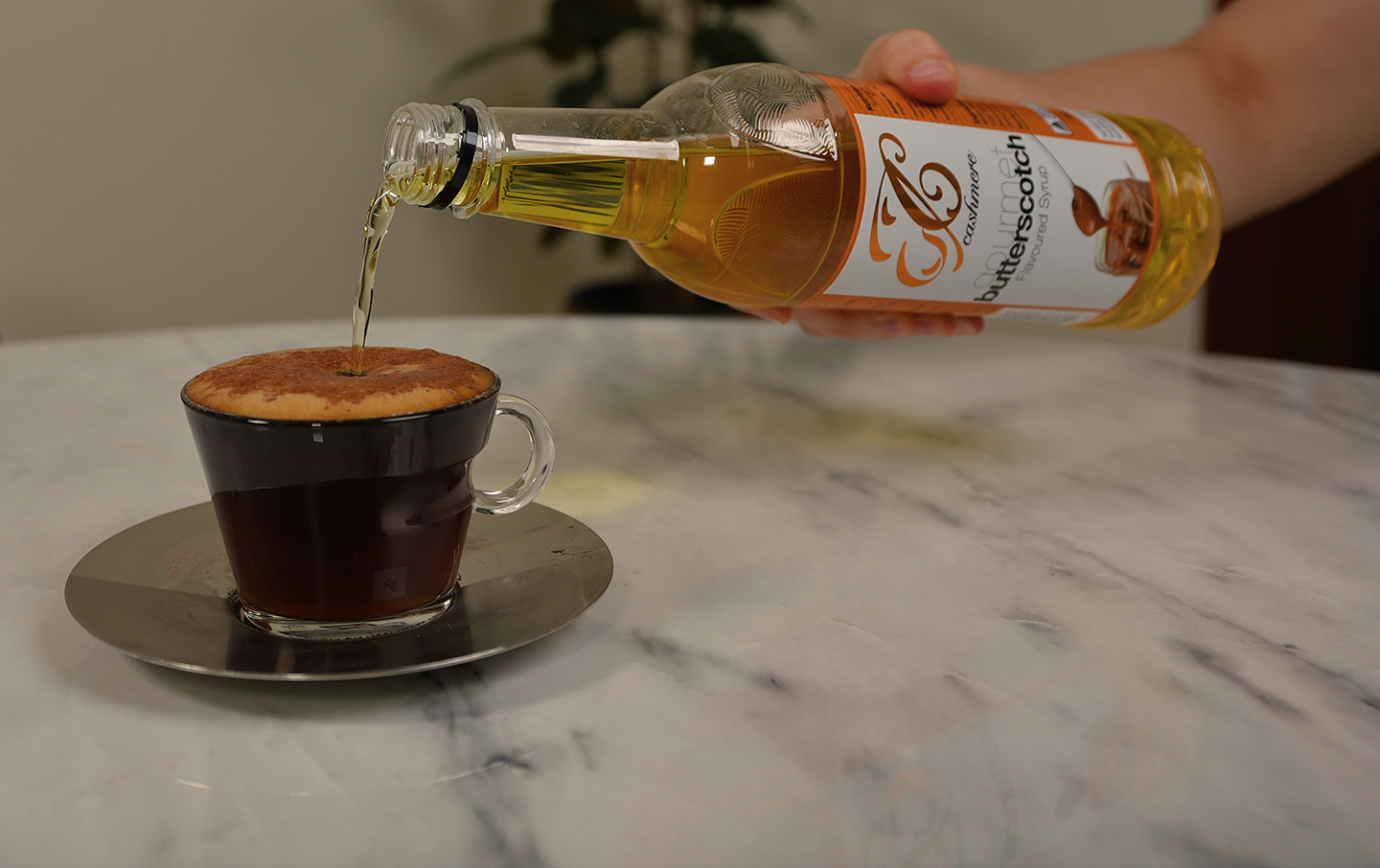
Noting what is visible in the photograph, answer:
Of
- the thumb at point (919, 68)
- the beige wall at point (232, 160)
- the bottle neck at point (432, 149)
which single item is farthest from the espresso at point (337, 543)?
the beige wall at point (232, 160)

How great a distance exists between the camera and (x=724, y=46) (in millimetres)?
1784

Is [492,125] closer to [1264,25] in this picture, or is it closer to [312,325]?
[312,325]

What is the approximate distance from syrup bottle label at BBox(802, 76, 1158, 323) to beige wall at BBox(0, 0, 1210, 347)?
135 centimetres

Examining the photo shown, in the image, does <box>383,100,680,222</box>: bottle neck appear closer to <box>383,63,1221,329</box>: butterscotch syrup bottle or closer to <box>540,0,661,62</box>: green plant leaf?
<box>383,63,1221,329</box>: butterscotch syrup bottle

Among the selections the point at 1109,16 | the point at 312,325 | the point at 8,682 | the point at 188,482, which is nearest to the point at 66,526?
the point at 188,482

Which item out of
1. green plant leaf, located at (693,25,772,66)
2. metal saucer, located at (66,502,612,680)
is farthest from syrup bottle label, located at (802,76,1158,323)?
green plant leaf, located at (693,25,772,66)

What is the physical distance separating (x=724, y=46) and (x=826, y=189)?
1.22 metres

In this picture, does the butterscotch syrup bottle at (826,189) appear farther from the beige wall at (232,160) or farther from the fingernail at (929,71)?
the beige wall at (232,160)

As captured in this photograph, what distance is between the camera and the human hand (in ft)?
2.28

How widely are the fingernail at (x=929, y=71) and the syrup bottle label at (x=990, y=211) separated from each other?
0.03m

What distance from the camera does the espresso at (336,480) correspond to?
463 millimetres

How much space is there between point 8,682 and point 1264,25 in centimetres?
118

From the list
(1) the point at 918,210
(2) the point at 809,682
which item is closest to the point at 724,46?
(1) the point at 918,210

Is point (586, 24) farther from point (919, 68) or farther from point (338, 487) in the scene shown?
point (338, 487)
